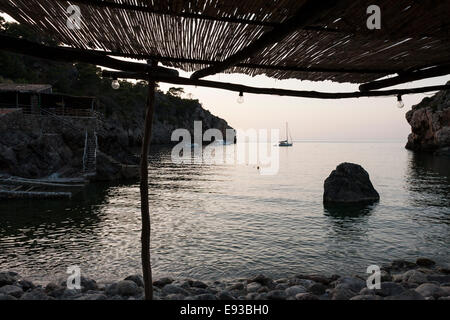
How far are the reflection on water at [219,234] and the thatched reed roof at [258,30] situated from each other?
29.7 ft

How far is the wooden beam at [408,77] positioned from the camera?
471 cm

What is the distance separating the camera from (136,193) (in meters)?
30.5

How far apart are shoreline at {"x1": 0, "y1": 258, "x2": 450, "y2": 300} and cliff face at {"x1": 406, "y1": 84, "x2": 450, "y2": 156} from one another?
257 ft

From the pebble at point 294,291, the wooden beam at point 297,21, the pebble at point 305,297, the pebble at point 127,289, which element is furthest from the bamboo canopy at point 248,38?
the pebble at point 294,291

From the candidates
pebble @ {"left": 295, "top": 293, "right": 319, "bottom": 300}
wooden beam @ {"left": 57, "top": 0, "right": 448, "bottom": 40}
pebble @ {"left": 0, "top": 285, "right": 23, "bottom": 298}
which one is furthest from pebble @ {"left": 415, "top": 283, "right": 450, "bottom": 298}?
pebble @ {"left": 0, "top": 285, "right": 23, "bottom": 298}

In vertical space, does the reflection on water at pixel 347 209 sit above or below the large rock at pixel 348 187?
below

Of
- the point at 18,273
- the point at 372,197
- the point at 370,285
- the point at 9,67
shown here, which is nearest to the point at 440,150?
the point at 372,197

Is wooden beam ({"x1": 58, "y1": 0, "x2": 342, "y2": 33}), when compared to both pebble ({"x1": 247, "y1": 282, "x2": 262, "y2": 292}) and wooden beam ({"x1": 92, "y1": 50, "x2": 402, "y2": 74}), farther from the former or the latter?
pebble ({"x1": 247, "y1": 282, "x2": 262, "y2": 292})

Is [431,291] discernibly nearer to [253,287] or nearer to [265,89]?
[253,287]

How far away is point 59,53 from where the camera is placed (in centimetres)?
333

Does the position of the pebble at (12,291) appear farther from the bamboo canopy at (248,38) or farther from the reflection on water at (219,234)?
the bamboo canopy at (248,38)

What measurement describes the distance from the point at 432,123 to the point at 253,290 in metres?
85.2

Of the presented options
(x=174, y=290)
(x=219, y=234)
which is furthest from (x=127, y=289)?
(x=219, y=234)
